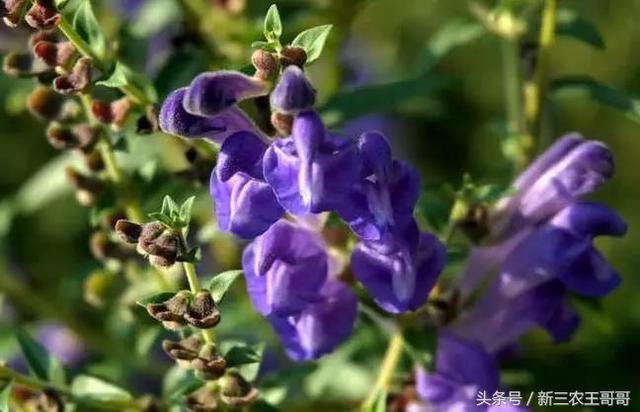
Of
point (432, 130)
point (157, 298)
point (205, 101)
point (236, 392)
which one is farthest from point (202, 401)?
point (432, 130)

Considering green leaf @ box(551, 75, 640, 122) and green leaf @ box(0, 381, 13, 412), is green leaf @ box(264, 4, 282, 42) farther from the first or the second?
green leaf @ box(551, 75, 640, 122)

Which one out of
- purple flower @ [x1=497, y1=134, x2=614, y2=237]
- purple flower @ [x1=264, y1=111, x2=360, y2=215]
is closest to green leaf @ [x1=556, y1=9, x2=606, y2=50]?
purple flower @ [x1=497, y1=134, x2=614, y2=237]

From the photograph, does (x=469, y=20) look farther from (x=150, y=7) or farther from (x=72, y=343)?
(x=72, y=343)

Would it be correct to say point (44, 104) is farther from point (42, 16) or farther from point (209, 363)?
point (209, 363)

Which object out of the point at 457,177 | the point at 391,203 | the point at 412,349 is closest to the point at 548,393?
the point at 412,349

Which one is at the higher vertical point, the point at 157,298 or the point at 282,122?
the point at 282,122

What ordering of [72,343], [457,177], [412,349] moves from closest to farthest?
[412,349], [72,343], [457,177]

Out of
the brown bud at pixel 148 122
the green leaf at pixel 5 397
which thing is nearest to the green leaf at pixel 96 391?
the green leaf at pixel 5 397
